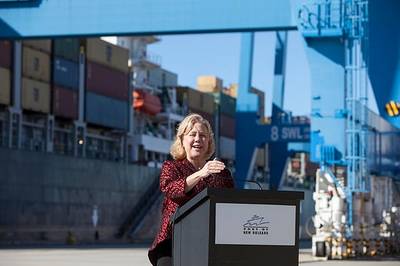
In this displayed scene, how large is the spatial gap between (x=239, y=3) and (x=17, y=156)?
26819 millimetres

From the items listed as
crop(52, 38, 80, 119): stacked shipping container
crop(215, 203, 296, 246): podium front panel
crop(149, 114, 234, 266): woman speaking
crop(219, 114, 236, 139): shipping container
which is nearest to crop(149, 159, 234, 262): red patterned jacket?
crop(149, 114, 234, 266): woman speaking

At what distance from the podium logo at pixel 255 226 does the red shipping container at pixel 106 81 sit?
50233 mm

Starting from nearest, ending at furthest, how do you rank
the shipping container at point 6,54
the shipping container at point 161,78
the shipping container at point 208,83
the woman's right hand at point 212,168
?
the woman's right hand at point 212,168 < the shipping container at point 6,54 < the shipping container at point 161,78 < the shipping container at point 208,83

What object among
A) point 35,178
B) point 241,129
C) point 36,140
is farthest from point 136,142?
point 241,129

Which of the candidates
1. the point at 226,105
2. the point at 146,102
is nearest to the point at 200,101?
the point at 226,105

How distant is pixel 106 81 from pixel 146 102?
9.05m

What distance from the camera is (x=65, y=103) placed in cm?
5097

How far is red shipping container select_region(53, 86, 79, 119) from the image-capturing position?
1973 inches

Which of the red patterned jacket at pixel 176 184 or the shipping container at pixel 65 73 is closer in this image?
the red patterned jacket at pixel 176 184

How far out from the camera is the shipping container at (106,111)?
176 feet

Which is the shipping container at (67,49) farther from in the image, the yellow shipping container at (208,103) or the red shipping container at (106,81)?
the yellow shipping container at (208,103)

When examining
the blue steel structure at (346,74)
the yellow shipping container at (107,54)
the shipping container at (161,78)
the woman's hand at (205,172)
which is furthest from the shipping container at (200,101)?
the woman's hand at (205,172)

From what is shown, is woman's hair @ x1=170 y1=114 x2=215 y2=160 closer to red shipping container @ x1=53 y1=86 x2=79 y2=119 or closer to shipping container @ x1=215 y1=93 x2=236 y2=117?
red shipping container @ x1=53 y1=86 x2=79 y2=119

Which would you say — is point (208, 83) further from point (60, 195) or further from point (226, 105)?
point (60, 195)
